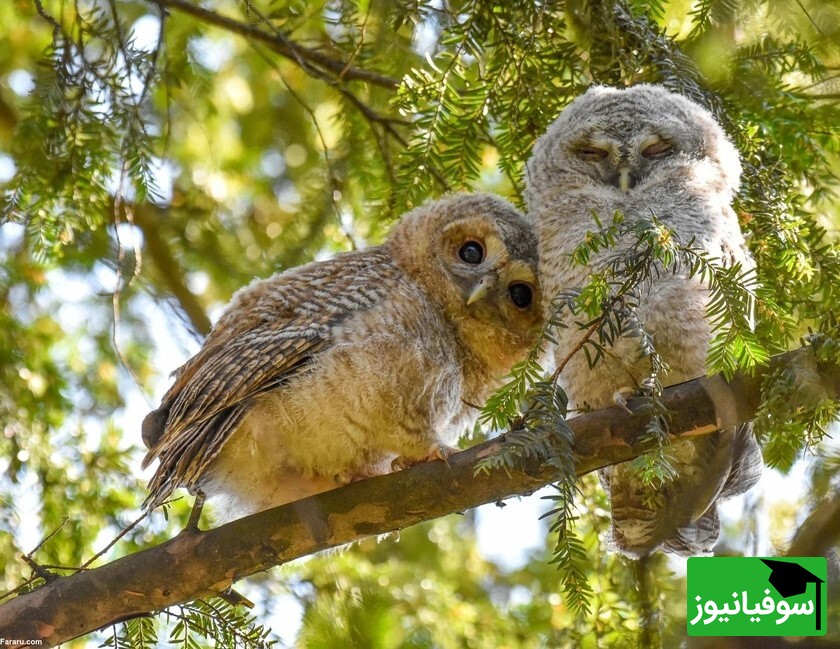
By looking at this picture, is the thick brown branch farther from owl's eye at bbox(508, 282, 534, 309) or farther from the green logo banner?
the green logo banner

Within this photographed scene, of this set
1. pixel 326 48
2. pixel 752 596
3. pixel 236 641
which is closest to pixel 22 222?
pixel 326 48

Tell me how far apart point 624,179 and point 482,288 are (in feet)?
1.65

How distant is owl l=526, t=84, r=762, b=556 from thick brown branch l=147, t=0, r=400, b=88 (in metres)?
0.72

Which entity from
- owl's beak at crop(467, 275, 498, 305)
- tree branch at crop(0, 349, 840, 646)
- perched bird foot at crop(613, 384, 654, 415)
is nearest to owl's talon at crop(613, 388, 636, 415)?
perched bird foot at crop(613, 384, 654, 415)

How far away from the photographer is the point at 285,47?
3.46 metres

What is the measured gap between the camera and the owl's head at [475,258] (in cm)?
296

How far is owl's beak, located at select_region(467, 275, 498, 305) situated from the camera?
2891 mm

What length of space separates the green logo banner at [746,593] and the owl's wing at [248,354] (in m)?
1.13

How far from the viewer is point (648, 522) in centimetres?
255

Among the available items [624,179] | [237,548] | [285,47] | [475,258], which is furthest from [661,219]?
[285,47]

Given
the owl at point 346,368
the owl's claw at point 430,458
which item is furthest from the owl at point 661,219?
the owl's claw at point 430,458

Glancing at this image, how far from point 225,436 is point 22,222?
115 centimetres

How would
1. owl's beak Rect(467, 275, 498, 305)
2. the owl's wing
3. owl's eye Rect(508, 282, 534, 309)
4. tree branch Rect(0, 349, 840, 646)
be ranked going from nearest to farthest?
tree branch Rect(0, 349, 840, 646) < the owl's wing < owl's beak Rect(467, 275, 498, 305) < owl's eye Rect(508, 282, 534, 309)

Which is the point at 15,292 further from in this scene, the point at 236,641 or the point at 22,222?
the point at 236,641
